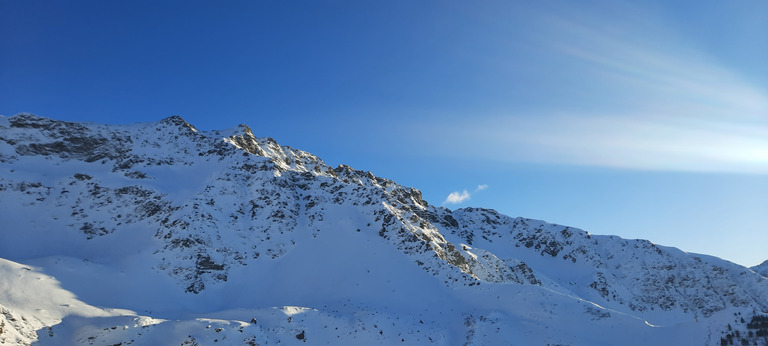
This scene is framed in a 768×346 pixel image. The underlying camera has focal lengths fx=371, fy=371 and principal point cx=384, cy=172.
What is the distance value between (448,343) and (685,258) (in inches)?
3428

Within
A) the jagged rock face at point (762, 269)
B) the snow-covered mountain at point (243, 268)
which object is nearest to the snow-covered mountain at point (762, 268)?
the jagged rock face at point (762, 269)

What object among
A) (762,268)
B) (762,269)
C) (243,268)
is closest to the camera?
(243,268)

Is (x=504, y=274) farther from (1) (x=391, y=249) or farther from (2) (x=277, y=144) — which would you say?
(2) (x=277, y=144)

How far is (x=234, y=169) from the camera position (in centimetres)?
6219

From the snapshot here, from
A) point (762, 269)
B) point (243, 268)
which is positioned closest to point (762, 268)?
point (762, 269)

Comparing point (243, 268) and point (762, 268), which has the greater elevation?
point (762, 268)

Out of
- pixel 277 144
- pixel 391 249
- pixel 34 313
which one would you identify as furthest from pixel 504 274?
pixel 34 313

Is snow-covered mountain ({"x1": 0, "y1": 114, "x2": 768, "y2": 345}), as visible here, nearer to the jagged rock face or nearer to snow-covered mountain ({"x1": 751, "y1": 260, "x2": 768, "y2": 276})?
the jagged rock face

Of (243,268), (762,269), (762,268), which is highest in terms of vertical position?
(762,268)

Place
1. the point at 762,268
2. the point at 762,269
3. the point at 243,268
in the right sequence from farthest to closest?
the point at 762,268 → the point at 762,269 → the point at 243,268

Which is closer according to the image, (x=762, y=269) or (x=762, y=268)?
(x=762, y=269)

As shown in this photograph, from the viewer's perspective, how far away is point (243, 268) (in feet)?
149

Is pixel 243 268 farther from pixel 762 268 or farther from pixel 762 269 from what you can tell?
pixel 762 268

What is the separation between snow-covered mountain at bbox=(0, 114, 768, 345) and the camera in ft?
97.3
